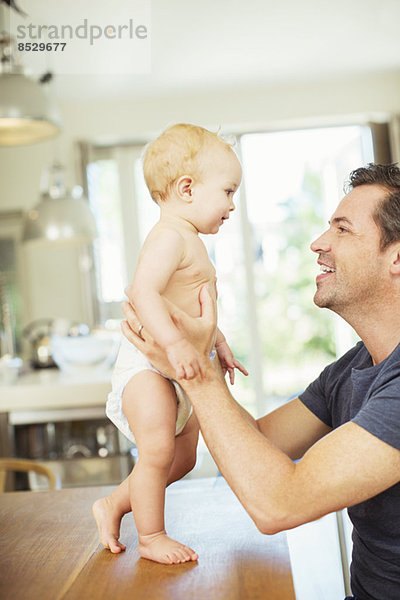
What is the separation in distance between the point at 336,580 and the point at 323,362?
4.78 metres

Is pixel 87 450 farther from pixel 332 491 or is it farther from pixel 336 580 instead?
pixel 332 491

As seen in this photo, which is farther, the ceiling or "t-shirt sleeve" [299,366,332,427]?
the ceiling

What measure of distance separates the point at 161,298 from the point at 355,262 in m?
0.50

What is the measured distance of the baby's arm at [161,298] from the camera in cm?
109

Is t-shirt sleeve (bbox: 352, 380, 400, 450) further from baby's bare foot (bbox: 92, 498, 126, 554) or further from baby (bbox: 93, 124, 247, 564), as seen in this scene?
baby's bare foot (bbox: 92, 498, 126, 554)

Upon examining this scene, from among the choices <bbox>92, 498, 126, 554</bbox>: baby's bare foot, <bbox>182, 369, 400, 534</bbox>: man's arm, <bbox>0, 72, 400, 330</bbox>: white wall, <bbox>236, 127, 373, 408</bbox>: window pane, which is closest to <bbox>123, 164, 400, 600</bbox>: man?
<bbox>182, 369, 400, 534</bbox>: man's arm

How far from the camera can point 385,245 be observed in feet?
4.71

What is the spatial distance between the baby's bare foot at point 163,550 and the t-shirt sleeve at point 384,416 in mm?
352

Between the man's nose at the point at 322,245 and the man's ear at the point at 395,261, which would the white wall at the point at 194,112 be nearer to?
the man's nose at the point at 322,245

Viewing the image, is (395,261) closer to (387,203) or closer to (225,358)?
(387,203)

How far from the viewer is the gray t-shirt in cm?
111

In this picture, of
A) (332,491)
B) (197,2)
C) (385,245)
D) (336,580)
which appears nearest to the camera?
(332,491)

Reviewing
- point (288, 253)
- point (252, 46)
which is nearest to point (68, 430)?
point (252, 46)

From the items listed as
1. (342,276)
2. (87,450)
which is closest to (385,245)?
(342,276)
